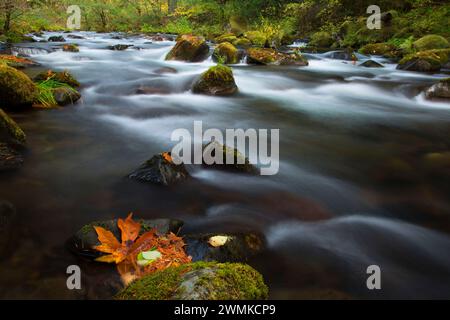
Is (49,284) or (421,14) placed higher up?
(421,14)

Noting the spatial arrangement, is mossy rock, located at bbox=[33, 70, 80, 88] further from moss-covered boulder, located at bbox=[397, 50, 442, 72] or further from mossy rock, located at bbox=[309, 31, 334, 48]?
mossy rock, located at bbox=[309, 31, 334, 48]

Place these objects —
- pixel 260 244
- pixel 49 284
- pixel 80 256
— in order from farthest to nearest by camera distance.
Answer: pixel 260 244
pixel 80 256
pixel 49 284

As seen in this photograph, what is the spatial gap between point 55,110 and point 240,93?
3.99m

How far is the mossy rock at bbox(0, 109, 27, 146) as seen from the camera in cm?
405

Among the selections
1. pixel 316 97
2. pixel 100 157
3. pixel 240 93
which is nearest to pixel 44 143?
pixel 100 157

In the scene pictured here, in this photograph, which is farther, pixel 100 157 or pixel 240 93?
pixel 240 93

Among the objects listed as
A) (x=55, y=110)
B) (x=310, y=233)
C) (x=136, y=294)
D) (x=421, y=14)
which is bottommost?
(x=310, y=233)

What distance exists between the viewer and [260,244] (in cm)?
271

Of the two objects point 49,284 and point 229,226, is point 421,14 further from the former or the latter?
point 49,284

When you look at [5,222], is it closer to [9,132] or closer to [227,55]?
[9,132]

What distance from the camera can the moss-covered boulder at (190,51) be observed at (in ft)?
38.5

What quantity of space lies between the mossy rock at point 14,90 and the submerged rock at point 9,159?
1.99 metres

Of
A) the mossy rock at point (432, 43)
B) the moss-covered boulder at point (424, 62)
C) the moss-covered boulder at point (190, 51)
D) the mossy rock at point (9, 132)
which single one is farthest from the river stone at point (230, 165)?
the mossy rock at point (432, 43)

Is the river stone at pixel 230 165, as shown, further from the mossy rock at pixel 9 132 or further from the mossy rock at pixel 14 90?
the mossy rock at pixel 14 90
